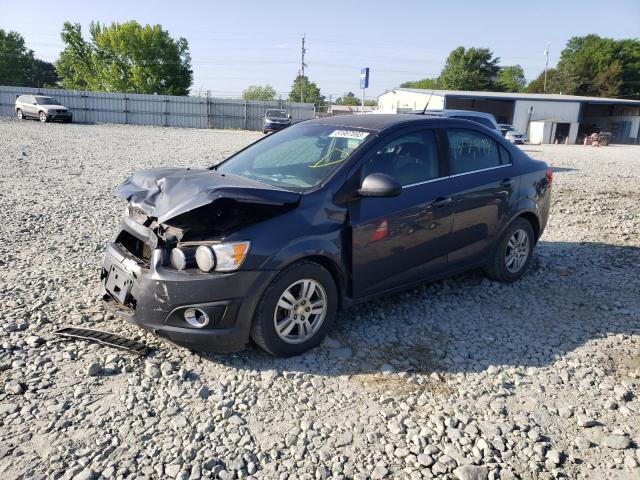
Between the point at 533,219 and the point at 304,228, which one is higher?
the point at 304,228

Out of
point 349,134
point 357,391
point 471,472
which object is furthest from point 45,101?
point 471,472

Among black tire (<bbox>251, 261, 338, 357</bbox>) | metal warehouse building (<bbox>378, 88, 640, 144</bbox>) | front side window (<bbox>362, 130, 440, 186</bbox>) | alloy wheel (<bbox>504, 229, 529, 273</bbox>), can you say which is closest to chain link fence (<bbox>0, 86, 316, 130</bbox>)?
metal warehouse building (<bbox>378, 88, 640, 144</bbox>)

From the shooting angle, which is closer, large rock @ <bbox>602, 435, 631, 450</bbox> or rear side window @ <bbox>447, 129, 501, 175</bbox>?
large rock @ <bbox>602, 435, 631, 450</bbox>

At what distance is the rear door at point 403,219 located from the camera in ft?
12.9

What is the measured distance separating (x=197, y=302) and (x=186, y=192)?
0.79 metres

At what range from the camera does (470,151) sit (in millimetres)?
4867

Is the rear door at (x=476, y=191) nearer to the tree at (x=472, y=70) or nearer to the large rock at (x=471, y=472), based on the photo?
the large rock at (x=471, y=472)

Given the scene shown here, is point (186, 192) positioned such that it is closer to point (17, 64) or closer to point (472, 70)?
point (472, 70)

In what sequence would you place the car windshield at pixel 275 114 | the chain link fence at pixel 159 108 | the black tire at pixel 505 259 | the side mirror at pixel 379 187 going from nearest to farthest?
the side mirror at pixel 379 187 → the black tire at pixel 505 259 → the car windshield at pixel 275 114 → the chain link fence at pixel 159 108

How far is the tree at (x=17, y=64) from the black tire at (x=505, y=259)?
8441cm

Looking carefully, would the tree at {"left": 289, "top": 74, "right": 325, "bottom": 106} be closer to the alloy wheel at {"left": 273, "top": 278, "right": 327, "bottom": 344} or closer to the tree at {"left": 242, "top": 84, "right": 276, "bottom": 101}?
the tree at {"left": 242, "top": 84, "right": 276, "bottom": 101}

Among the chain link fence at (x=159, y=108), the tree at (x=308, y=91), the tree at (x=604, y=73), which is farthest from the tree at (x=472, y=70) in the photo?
the chain link fence at (x=159, y=108)

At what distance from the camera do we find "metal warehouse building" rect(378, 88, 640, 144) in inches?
1761

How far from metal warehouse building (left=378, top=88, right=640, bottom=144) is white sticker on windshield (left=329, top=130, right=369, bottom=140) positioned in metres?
39.6
